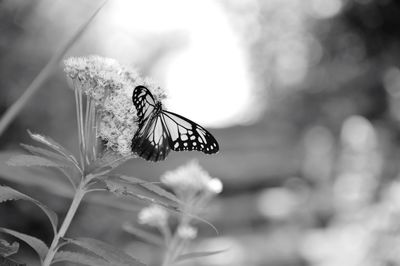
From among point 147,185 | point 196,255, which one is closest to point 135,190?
point 147,185

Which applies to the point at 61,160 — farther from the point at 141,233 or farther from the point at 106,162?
the point at 141,233

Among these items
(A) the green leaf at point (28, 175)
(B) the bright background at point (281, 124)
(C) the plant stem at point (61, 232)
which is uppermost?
(B) the bright background at point (281, 124)

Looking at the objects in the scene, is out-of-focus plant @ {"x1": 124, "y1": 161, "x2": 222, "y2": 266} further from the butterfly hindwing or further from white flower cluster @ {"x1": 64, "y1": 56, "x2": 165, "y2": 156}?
white flower cluster @ {"x1": 64, "y1": 56, "x2": 165, "y2": 156}

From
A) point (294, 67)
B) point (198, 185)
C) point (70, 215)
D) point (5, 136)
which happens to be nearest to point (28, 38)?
point (5, 136)

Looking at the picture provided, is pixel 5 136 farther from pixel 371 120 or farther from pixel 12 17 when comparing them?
pixel 371 120

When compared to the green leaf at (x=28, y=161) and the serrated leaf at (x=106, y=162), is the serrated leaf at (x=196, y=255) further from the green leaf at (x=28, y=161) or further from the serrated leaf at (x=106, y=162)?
the green leaf at (x=28, y=161)

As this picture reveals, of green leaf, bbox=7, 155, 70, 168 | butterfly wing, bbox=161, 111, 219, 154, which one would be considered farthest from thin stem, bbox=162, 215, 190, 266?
green leaf, bbox=7, 155, 70, 168

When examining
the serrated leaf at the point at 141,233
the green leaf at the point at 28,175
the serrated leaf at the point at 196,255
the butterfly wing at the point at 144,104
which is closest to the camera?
the green leaf at the point at 28,175

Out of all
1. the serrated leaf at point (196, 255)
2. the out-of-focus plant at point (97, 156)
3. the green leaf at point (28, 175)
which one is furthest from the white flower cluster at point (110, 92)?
the serrated leaf at point (196, 255)
